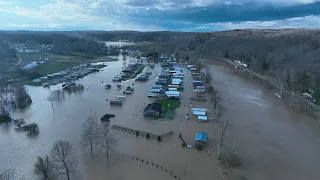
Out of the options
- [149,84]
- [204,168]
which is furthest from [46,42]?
[204,168]

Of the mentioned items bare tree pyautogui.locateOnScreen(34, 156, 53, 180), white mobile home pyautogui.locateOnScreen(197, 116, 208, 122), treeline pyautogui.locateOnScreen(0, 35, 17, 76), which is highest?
treeline pyautogui.locateOnScreen(0, 35, 17, 76)

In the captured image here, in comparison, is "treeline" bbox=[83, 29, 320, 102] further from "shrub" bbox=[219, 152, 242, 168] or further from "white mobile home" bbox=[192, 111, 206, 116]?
"shrub" bbox=[219, 152, 242, 168]

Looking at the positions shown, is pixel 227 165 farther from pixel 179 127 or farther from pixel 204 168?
pixel 179 127

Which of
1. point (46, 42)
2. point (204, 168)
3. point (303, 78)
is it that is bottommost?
point (204, 168)

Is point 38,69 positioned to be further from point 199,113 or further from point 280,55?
point 280,55

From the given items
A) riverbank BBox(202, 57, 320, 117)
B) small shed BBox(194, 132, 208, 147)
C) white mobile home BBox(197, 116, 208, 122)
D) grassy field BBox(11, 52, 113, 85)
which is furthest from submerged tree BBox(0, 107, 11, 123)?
riverbank BBox(202, 57, 320, 117)

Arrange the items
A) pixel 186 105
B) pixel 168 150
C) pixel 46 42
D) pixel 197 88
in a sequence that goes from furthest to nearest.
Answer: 1. pixel 46 42
2. pixel 197 88
3. pixel 186 105
4. pixel 168 150
